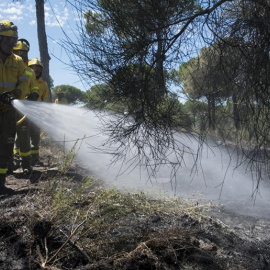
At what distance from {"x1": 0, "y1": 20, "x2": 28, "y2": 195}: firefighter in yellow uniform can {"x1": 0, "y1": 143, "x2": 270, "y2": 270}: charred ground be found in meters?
1.40

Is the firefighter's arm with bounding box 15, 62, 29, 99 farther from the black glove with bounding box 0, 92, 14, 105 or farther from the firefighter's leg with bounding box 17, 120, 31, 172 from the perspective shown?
the firefighter's leg with bounding box 17, 120, 31, 172

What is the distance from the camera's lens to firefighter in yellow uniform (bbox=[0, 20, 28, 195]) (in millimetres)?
5234

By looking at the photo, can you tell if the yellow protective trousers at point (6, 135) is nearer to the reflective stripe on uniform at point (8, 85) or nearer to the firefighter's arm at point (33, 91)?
the reflective stripe on uniform at point (8, 85)

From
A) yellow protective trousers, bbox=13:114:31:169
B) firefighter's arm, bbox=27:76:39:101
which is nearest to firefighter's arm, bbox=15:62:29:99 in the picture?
firefighter's arm, bbox=27:76:39:101

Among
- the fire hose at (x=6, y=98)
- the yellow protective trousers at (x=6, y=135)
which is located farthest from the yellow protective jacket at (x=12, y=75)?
the yellow protective trousers at (x=6, y=135)

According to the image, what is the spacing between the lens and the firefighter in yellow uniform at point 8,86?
523cm

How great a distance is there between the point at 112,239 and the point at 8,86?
338cm

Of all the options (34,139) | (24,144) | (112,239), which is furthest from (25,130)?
(112,239)

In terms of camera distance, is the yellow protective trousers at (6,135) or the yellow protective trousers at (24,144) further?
the yellow protective trousers at (24,144)

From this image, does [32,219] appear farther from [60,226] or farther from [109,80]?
[109,80]

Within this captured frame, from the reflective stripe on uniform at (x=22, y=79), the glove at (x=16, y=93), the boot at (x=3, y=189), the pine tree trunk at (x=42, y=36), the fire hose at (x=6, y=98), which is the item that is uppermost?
the pine tree trunk at (x=42, y=36)

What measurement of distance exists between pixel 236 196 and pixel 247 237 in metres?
2.23

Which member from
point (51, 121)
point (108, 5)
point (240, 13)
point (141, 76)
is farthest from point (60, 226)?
point (51, 121)

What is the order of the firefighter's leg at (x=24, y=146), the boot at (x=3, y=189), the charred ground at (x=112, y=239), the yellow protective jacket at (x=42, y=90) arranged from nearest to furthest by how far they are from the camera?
the charred ground at (x=112, y=239) → the boot at (x=3, y=189) → the firefighter's leg at (x=24, y=146) → the yellow protective jacket at (x=42, y=90)
